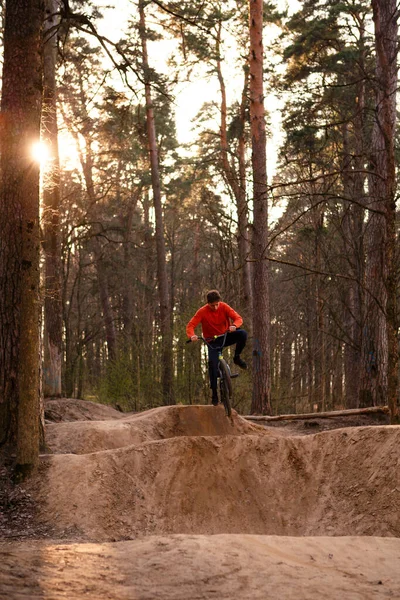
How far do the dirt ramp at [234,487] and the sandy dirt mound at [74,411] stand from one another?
195 inches

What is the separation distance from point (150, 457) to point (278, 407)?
1091 centimetres

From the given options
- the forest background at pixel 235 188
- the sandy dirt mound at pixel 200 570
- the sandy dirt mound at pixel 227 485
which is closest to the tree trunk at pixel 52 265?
the forest background at pixel 235 188

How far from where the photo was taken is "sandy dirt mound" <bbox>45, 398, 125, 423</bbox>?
15.6 metres

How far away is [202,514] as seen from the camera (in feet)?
34.5

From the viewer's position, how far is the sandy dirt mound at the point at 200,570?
18.0ft

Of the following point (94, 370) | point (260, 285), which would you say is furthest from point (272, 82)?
point (94, 370)

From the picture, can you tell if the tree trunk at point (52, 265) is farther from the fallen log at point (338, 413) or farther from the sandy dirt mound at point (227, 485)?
the sandy dirt mound at point (227, 485)

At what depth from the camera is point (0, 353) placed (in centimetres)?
1026

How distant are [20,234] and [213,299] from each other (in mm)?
3019

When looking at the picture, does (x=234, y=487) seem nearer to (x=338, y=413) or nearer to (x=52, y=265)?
→ (x=338, y=413)

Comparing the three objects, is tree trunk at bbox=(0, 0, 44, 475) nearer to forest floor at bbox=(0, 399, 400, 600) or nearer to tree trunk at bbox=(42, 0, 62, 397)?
forest floor at bbox=(0, 399, 400, 600)

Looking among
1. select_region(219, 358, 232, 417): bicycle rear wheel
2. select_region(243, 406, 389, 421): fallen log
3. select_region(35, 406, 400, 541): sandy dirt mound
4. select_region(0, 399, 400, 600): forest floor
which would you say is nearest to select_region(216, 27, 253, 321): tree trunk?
select_region(243, 406, 389, 421): fallen log

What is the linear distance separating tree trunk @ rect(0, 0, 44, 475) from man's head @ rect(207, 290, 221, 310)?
8.69 feet

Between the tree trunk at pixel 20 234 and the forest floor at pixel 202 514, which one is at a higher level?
the tree trunk at pixel 20 234
